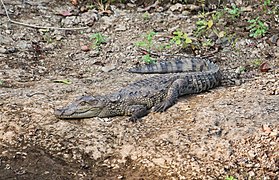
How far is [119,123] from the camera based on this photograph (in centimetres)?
584

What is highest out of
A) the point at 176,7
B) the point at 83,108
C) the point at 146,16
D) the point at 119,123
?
the point at 176,7

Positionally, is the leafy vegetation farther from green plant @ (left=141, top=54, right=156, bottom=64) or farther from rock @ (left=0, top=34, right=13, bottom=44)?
rock @ (left=0, top=34, right=13, bottom=44)

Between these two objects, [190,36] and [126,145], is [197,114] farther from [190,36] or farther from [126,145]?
[190,36]

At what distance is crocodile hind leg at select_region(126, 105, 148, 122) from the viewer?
5.91 m

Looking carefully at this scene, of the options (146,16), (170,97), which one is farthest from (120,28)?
Answer: (170,97)

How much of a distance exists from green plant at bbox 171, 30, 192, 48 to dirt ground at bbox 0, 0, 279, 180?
0.48m

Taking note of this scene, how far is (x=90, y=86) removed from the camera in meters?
6.78

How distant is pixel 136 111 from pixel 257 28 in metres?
3.22

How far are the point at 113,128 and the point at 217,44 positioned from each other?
311 cm

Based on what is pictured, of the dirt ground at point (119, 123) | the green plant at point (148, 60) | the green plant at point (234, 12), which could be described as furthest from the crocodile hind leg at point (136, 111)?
the green plant at point (234, 12)

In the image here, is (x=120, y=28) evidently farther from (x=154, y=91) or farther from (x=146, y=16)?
(x=154, y=91)

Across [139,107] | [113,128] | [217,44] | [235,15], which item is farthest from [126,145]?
[235,15]

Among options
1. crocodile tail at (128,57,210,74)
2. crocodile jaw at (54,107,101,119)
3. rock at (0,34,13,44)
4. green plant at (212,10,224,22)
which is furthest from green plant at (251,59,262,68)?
rock at (0,34,13,44)

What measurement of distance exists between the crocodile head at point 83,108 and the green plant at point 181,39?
2.30 meters
